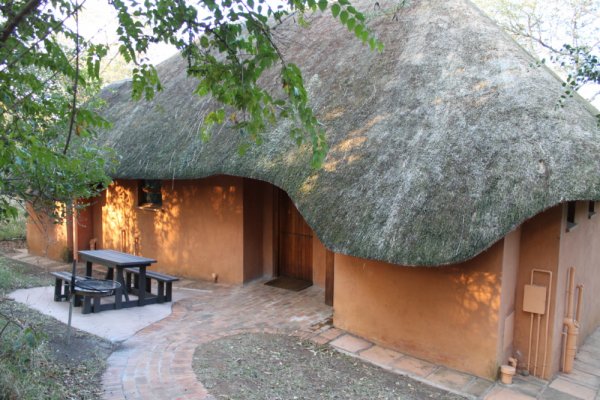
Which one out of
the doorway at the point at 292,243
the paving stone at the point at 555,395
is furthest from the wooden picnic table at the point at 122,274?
the paving stone at the point at 555,395

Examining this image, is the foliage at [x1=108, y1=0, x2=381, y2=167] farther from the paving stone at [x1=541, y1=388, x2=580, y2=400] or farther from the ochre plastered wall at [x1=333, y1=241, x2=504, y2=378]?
the paving stone at [x1=541, y1=388, x2=580, y2=400]

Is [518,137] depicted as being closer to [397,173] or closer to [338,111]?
[397,173]

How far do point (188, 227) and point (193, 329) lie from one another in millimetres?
3374

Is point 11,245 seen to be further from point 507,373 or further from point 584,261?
point 584,261

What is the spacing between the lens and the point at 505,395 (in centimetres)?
465

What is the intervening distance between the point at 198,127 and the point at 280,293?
11.4ft

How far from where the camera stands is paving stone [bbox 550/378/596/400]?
4839 millimetres

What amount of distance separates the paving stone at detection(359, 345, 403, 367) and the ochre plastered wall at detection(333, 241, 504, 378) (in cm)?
12

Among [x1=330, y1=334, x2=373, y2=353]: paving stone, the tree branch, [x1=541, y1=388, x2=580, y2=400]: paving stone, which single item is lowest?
[x1=541, y1=388, x2=580, y2=400]: paving stone

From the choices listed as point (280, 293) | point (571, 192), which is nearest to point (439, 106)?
point (571, 192)

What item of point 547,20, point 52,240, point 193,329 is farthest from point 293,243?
point 547,20

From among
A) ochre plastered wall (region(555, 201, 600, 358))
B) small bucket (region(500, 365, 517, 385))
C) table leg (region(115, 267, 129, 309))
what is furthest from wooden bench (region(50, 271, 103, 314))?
ochre plastered wall (region(555, 201, 600, 358))

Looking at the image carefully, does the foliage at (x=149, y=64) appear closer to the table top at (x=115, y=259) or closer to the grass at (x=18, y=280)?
the table top at (x=115, y=259)

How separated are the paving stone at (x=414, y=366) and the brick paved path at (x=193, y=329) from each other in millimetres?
1299
